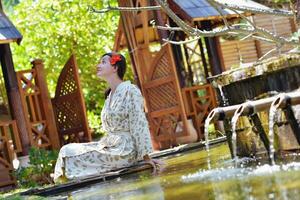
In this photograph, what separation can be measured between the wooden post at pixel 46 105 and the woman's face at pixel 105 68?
5282 millimetres

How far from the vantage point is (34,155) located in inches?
387

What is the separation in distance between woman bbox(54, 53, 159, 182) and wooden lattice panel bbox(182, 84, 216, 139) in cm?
591

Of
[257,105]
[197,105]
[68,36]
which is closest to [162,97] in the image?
[197,105]

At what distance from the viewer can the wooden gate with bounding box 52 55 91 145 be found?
11.9m

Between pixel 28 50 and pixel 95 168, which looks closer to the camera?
pixel 95 168

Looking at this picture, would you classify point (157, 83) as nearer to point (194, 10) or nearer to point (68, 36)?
point (194, 10)

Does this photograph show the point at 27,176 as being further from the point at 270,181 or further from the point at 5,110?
the point at 270,181

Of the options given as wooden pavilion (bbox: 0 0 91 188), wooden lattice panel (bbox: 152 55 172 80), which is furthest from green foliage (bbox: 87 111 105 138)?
wooden lattice panel (bbox: 152 55 172 80)

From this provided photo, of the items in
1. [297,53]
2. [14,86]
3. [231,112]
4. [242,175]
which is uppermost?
[14,86]

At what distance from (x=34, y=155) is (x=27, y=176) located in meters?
0.34

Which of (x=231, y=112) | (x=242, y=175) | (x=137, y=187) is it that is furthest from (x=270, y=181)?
(x=231, y=112)

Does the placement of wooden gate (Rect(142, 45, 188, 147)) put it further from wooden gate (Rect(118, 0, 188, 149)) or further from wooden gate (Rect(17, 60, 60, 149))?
wooden gate (Rect(17, 60, 60, 149))

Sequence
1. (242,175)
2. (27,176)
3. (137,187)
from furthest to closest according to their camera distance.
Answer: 1. (27,176)
2. (137,187)
3. (242,175)

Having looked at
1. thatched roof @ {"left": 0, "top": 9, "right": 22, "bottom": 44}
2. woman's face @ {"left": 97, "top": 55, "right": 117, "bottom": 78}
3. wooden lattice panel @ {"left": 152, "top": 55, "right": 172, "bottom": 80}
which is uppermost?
thatched roof @ {"left": 0, "top": 9, "right": 22, "bottom": 44}
